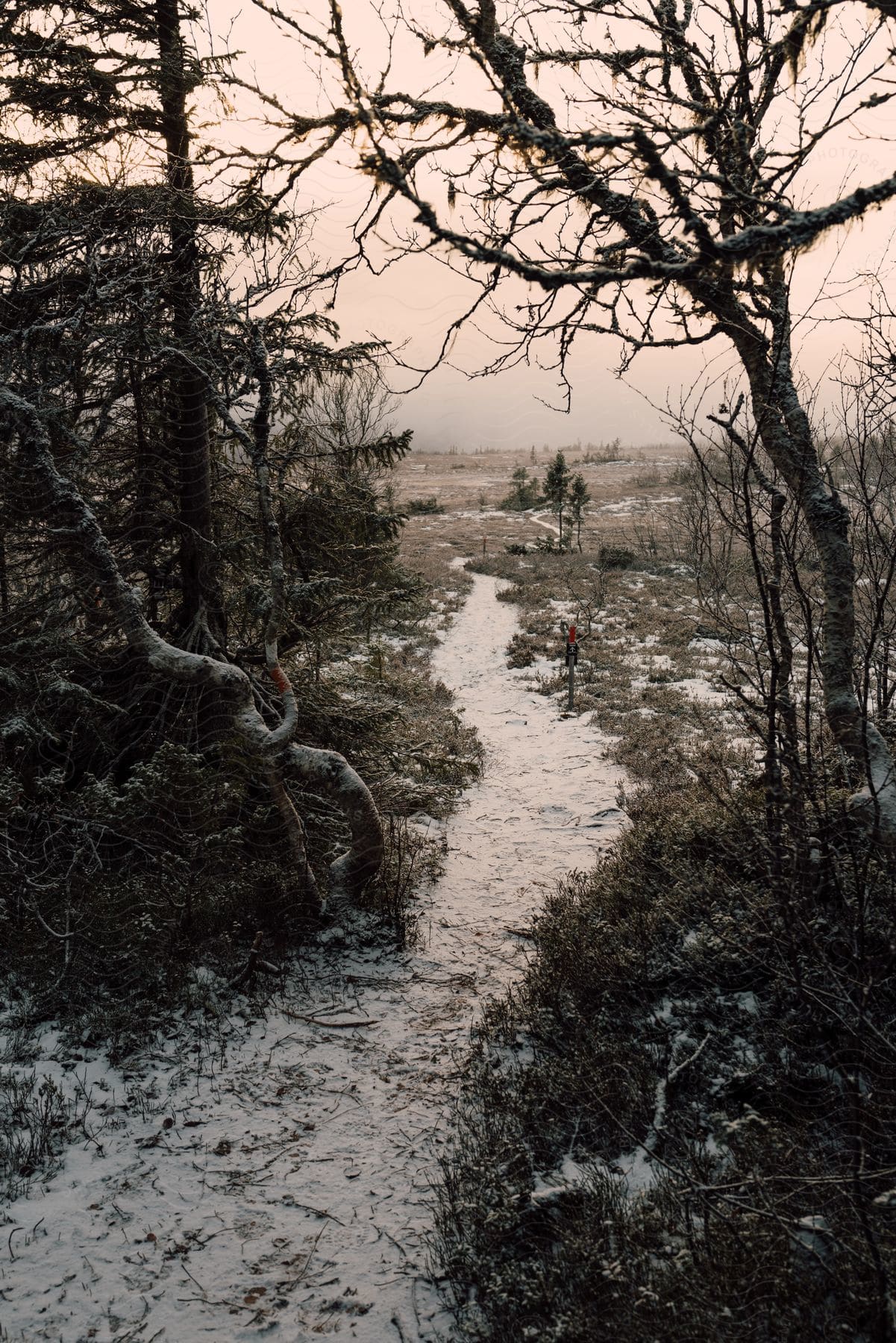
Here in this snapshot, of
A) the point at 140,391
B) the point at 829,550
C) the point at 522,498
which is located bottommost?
the point at 829,550

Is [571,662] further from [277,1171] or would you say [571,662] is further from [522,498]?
[522,498]

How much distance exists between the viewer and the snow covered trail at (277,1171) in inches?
130

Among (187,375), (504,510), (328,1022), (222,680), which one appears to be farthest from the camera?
(504,510)

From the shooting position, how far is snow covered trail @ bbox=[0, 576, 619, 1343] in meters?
3.30

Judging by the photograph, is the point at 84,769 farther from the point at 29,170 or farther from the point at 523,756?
the point at 523,756

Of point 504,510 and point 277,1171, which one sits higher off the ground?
point 504,510

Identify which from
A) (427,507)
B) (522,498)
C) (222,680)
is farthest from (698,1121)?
(522,498)

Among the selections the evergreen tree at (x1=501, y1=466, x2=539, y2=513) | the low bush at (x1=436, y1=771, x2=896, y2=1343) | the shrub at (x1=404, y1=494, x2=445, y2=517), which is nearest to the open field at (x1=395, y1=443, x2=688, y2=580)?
the shrub at (x1=404, y1=494, x2=445, y2=517)

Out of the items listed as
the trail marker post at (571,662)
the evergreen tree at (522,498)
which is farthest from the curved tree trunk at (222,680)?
the evergreen tree at (522,498)

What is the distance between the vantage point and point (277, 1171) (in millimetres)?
4133

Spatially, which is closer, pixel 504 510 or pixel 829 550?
pixel 829 550

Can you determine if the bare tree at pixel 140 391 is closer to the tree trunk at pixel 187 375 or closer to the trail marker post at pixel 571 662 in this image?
the tree trunk at pixel 187 375

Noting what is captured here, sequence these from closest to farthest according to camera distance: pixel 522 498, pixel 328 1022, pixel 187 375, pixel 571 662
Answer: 1. pixel 328 1022
2. pixel 187 375
3. pixel 571 662
4. pixel 522 498

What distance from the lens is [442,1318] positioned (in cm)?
326
